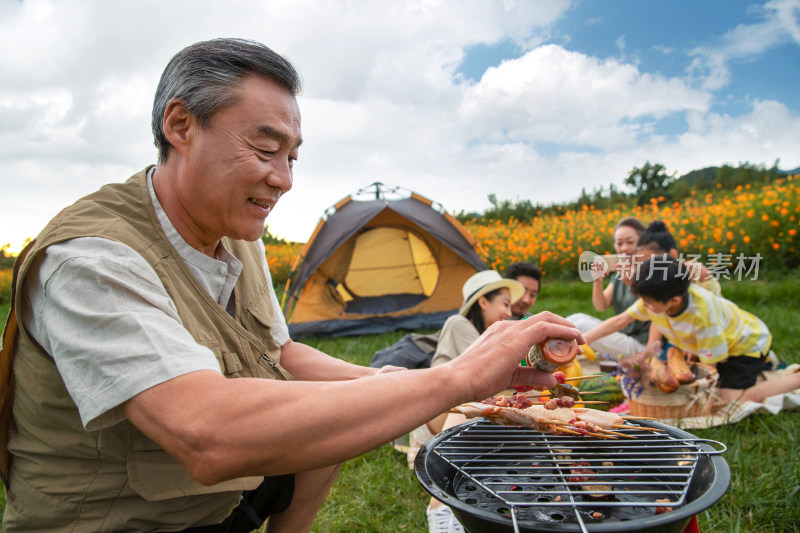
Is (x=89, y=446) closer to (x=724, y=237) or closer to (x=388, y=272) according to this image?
(x=388, y=272)

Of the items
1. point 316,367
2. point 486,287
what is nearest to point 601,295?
point 486,287

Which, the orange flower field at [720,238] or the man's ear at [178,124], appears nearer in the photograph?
the man's ear at [178,124]

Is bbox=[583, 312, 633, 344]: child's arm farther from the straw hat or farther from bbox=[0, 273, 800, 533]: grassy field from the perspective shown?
bbox=[0, 273, 800, 533]: grassy field

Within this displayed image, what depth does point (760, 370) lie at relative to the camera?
4312 millimetres

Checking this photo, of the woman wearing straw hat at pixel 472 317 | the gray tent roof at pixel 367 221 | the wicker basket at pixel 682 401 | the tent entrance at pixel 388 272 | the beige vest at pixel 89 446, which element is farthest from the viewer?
the tent entrance at pixel 388 272

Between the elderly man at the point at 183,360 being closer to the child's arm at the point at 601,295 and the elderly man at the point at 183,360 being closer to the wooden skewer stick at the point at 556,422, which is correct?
the wooden skewer stick at the point at 556,422

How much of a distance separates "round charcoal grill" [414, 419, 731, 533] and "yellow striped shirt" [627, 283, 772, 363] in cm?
267

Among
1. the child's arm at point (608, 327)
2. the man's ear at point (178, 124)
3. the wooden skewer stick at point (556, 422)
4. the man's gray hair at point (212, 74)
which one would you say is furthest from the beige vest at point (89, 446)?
the child's arm at point (608, 327)

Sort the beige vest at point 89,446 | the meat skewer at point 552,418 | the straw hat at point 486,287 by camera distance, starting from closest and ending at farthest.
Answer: the beige vest at point 89,446
the meat skewer at point 552,418
the straw hat at point 486,287

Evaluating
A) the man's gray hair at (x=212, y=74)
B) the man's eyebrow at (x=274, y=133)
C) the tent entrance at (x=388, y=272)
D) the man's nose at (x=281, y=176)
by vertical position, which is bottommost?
the tent entrance at (x=388, y=272)

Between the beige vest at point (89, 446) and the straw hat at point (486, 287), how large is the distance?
282 centimetres

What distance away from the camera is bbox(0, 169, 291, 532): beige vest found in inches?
59.2

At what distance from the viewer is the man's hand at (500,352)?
4.57 ft

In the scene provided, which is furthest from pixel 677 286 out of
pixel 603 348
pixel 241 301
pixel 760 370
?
pixel 241 301
